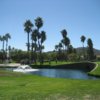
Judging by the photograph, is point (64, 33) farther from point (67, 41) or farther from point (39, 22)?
point (39, 22)

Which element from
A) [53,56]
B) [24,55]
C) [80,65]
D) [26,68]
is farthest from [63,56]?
[26,68]

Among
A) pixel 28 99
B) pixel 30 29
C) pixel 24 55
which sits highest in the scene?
pixel 30 29

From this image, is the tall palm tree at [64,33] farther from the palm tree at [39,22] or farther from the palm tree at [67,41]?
the palm tree at [39,22]

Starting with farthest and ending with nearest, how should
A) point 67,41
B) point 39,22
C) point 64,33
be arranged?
1. point 64,33
2. point 67,41
3. point 39,22

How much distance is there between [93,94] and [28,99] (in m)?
3.96

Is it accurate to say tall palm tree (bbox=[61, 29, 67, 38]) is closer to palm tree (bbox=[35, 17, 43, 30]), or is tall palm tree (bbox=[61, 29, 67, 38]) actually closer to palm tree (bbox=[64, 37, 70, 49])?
palm tree (bbox=[64, 37, 70, 49])

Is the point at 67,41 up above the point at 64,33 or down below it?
below

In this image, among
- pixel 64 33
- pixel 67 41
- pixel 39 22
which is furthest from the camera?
pixel 64 33

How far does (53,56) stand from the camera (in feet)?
500

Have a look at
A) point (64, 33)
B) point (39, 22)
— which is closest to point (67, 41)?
point (64, 33)

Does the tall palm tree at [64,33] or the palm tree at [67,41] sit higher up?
the tall palm tree at [64,33]

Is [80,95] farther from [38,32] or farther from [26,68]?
[38,32]

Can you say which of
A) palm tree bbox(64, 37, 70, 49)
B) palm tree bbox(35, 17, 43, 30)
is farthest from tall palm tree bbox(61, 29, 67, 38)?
palm tree bbox(35, 17, 43, 30)

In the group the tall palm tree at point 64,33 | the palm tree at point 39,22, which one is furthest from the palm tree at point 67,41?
the palm tree at point 39,22
